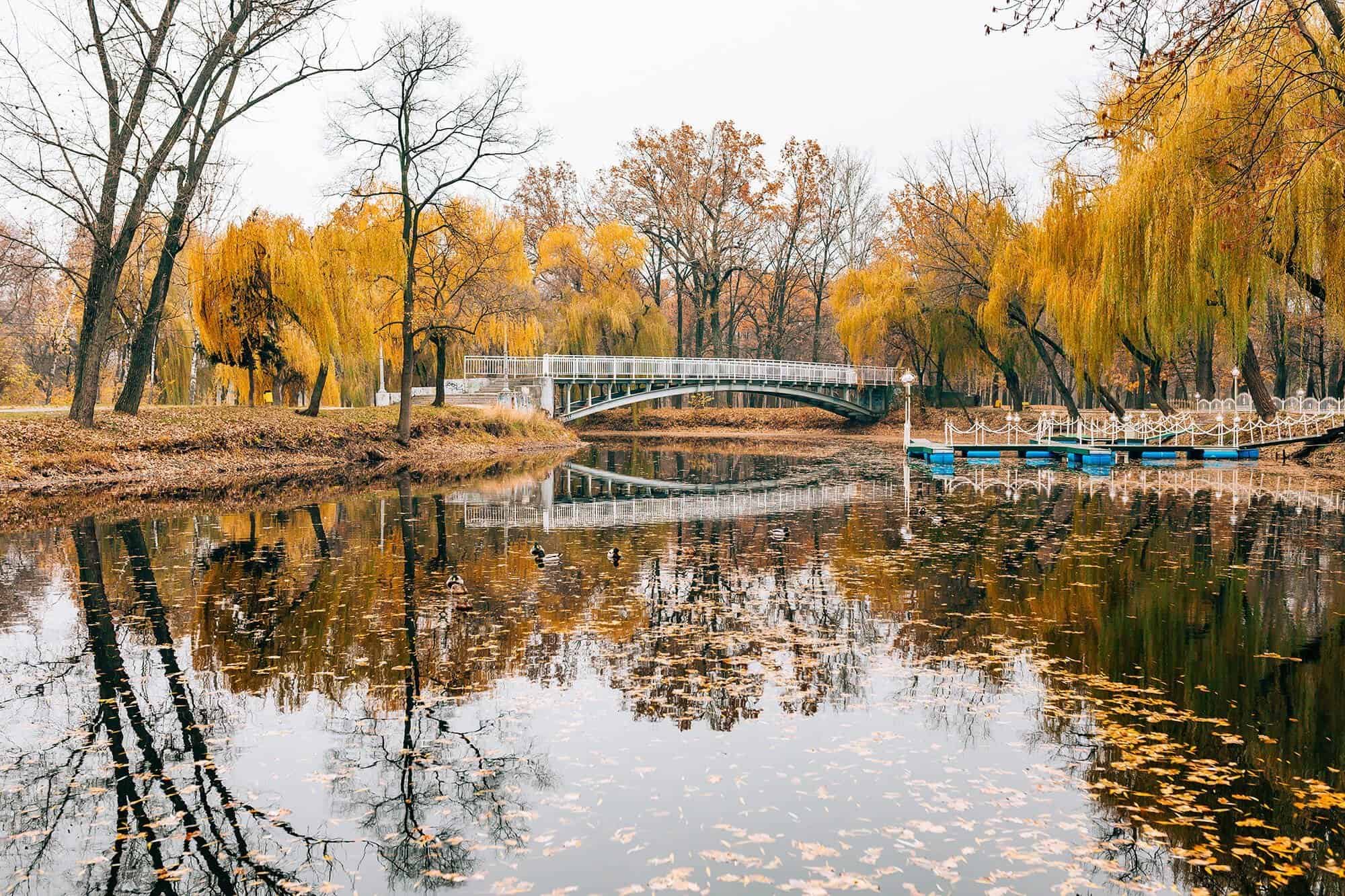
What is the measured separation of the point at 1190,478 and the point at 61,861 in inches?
937

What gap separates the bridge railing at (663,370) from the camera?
39.8 meters

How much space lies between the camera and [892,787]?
4941 millimetres

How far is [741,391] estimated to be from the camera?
4712 centimetres

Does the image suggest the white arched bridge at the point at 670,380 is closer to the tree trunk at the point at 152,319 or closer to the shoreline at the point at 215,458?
the shoreline at the point at 215,458

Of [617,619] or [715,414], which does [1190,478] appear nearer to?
[617,619]

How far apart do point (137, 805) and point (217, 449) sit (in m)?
20.5

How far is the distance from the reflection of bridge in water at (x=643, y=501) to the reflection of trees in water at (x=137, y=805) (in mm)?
8330

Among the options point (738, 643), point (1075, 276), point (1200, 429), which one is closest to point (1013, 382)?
point (1200, 429)

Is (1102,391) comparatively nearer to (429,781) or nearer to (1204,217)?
(1204,217)

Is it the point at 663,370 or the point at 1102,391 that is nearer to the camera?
the point at 1102,391

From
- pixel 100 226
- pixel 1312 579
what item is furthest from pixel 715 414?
pixel 1312 579

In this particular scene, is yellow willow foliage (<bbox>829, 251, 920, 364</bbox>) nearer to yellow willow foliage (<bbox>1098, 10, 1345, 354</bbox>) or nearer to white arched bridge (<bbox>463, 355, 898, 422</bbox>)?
white arched bridge (<bbox>463, 355, 898, 422</bbox>)

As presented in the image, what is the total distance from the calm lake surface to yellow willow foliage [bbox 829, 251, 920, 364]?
3404 centimetres

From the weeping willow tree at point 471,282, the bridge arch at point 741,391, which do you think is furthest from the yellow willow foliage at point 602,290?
the weeping willow tree at point 471,282
